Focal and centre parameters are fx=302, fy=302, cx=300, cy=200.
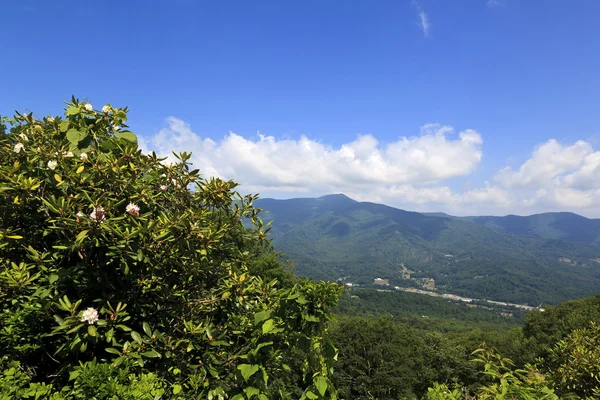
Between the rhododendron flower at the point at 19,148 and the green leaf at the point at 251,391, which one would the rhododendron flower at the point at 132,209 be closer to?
the rhododendron flower at the point at 19,148

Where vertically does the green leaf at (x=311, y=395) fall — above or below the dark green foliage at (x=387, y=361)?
above

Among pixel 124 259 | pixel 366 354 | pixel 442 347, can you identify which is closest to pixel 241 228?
pixel 124 259

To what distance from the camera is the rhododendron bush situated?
2.30 metres

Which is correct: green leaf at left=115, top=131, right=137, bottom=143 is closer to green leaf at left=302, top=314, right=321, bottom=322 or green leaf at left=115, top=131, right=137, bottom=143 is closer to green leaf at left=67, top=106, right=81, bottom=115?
green leaf at left=67, top=106, right=81, bottom=115

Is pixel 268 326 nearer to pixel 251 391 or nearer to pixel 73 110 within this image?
pixel 251 391

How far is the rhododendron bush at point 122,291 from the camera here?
90.6 inches

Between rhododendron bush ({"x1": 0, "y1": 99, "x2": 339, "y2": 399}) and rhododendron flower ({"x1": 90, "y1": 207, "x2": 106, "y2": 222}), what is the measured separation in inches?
0.4

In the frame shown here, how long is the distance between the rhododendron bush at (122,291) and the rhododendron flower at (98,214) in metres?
0.01

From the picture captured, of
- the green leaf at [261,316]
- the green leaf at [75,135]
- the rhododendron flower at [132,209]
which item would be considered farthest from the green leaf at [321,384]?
the green leaf at [75,135]

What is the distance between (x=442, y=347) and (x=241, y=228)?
33.1 meters

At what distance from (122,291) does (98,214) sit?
82 centimetres

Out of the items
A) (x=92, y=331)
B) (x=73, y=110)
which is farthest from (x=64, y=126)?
(x=92, y=331)

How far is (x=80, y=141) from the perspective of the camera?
10.2ft

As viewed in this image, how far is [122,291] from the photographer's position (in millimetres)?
2758
